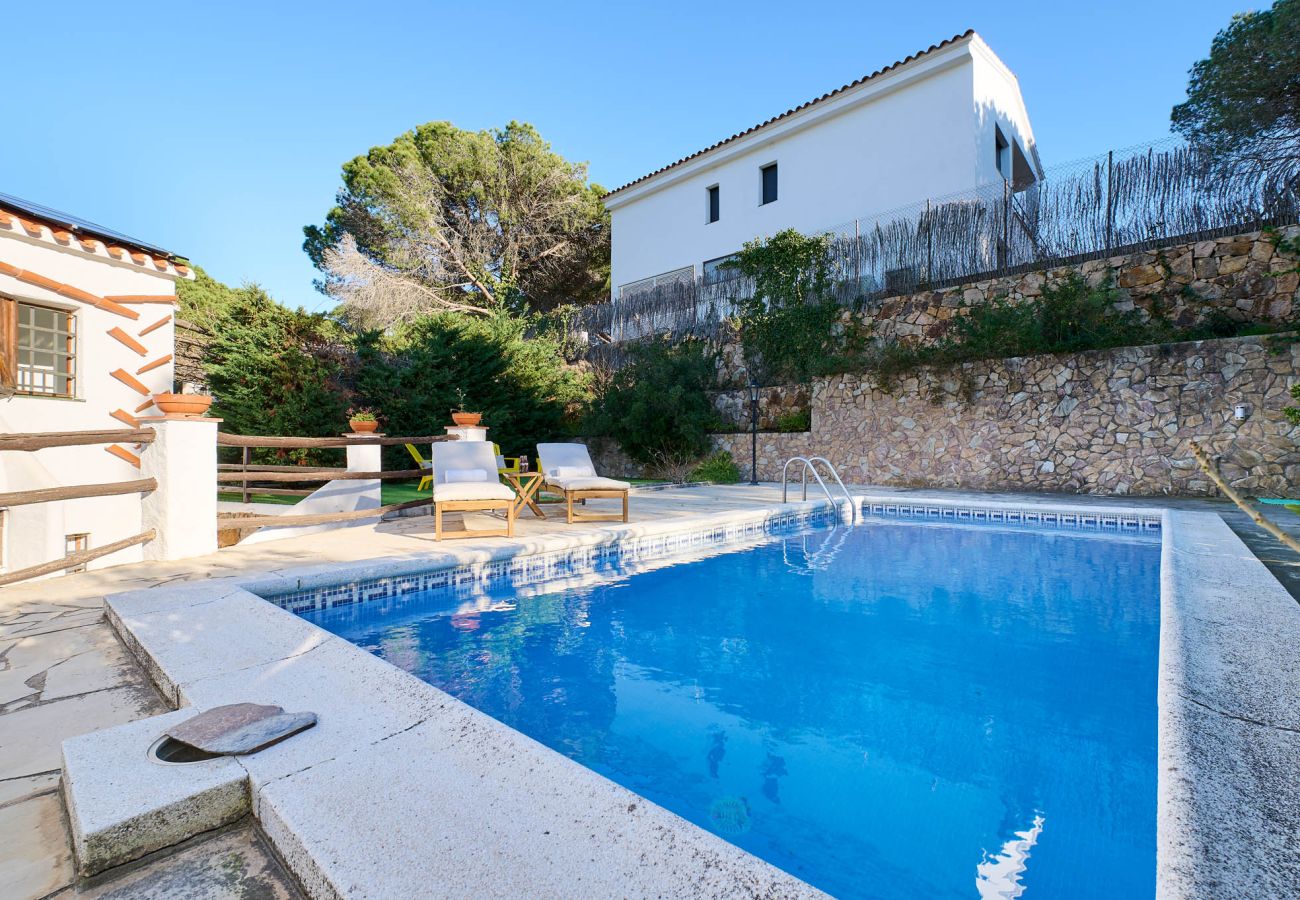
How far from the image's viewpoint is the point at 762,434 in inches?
506

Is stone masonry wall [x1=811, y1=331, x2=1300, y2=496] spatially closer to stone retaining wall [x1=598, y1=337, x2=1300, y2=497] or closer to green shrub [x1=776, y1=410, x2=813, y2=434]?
stone retaining wall [x1=598, y1=337, x2=1300, y2=497]

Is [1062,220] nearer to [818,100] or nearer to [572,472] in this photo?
[818,100]

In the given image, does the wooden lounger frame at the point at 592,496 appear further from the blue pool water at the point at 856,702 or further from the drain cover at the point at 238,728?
the drain cover at the point at 238,728

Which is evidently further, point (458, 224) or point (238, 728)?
point (458, 224)

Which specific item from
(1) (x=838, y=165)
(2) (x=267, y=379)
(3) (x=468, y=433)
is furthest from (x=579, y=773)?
(1) (x=838, y=165)

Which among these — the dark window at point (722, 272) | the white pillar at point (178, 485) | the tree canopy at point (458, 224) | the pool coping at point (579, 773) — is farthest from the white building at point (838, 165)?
the white pillar at point (178, 485)

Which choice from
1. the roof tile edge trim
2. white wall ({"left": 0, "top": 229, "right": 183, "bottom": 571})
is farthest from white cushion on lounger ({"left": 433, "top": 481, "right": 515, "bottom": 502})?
the roof tile edge trim

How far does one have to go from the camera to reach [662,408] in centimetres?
1292

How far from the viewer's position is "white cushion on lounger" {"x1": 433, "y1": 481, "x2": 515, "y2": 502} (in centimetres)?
586

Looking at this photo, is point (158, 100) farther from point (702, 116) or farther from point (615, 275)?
point (702, 116)

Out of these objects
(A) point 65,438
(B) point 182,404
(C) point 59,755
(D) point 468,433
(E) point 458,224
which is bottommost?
(C) point 59,755

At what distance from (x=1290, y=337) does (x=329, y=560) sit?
11190 mm

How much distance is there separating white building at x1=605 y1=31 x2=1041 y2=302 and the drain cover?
13.1 m

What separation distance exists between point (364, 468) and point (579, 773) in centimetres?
638
